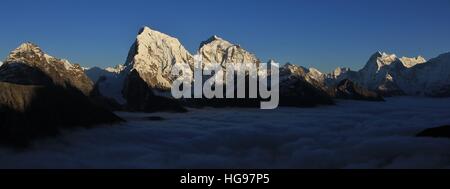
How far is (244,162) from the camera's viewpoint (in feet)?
589

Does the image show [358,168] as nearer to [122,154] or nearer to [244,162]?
[244,162]

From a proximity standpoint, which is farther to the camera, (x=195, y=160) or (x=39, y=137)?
(x=39, y=137)
